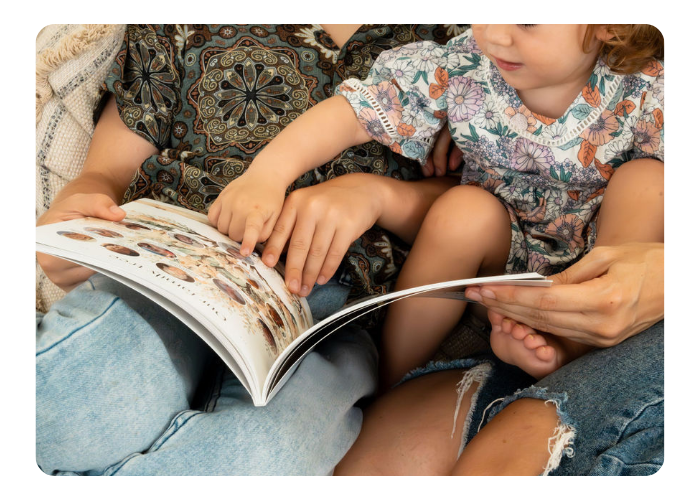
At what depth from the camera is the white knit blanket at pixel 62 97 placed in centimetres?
115

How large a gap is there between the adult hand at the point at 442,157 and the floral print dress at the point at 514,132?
0.12ft

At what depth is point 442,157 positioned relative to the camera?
1.15 metres

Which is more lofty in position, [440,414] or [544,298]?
[544,298]

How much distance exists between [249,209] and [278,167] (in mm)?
107

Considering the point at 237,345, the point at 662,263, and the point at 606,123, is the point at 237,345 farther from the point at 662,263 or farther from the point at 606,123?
the point at 606,123

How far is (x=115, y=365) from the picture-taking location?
2.38 ft

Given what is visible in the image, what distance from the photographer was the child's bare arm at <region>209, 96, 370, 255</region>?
871mm

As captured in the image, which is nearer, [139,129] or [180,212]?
[180,212]

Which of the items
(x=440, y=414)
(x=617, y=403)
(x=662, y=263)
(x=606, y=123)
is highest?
(x=606, y=123)

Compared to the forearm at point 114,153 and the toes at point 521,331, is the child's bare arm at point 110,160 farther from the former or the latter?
the toes at point 521,331

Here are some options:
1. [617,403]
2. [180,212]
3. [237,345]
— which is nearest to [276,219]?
[180,212]

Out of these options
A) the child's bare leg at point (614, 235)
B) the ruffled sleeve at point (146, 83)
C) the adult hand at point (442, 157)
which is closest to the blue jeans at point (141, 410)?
the child's bare leg at point (614, 235)

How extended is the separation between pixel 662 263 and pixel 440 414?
37 centimetres

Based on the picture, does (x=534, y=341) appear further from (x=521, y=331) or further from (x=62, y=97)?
(x=62, y=97)
